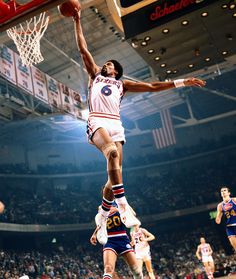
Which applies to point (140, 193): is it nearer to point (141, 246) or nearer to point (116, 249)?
point (141, 246)

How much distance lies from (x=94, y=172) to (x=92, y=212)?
500cm

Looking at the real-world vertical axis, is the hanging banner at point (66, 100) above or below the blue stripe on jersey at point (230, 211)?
above

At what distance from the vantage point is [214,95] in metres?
32.1

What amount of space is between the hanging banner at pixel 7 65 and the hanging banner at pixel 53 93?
97.2 inches

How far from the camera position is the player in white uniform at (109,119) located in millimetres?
4348

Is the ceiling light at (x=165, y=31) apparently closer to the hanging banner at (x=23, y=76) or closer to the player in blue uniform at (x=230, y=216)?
the player in blue uniform at (x=230, y=216)

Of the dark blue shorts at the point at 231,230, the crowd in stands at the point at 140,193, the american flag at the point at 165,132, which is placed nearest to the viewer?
the dark blue shorts at the point at 231,230

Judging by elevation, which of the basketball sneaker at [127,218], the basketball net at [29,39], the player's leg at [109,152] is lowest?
the basketball sneaker at [127,218]

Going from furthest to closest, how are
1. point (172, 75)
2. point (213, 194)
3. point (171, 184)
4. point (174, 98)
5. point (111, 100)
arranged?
point (171, 184) < point (213, 194) < point (174, 98) < point (172, 75) < point (111, 100)

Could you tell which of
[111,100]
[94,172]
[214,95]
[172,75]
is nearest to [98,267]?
[94,172]

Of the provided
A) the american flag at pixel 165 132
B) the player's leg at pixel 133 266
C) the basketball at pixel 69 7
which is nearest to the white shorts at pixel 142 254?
the player's leg at pixel 133 266

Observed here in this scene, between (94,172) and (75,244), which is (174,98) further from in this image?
(75,244)

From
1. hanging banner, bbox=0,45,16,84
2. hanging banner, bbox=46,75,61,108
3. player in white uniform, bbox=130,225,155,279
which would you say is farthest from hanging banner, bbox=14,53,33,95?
player in white uniform, bbox=130,225,155,279

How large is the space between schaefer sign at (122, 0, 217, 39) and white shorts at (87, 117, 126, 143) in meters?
→ 4.86
